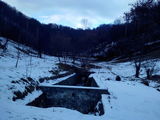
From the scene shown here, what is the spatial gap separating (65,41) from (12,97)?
38536 mm

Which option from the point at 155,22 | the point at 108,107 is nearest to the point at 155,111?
the point at 108,107

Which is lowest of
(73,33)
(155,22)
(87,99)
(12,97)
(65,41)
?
(87,99)

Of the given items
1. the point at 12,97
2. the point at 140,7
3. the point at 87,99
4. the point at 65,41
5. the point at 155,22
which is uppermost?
the point at 65,41

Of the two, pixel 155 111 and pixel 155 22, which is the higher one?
pixel 155 22

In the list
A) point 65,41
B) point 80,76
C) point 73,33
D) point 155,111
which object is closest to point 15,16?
point 73,33

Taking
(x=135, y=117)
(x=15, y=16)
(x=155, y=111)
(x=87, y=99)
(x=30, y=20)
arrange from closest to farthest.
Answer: (x=135, y=117)
(x=155, y=111)
(x=87, y=99)
(x=15, y=16)
(x=30, y=20)

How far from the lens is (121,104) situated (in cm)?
671

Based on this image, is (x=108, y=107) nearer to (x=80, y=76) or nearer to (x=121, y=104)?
(x=121, y=104)

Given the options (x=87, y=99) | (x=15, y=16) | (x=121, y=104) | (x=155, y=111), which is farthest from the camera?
(x=15, y=16)

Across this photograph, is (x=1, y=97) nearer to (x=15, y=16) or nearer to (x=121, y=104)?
(x=121, y=104)

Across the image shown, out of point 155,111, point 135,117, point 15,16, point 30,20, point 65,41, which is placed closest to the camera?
point 135,117

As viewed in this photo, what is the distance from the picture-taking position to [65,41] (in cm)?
4488

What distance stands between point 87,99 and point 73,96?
925mm

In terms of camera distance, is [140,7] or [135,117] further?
[140,7]
